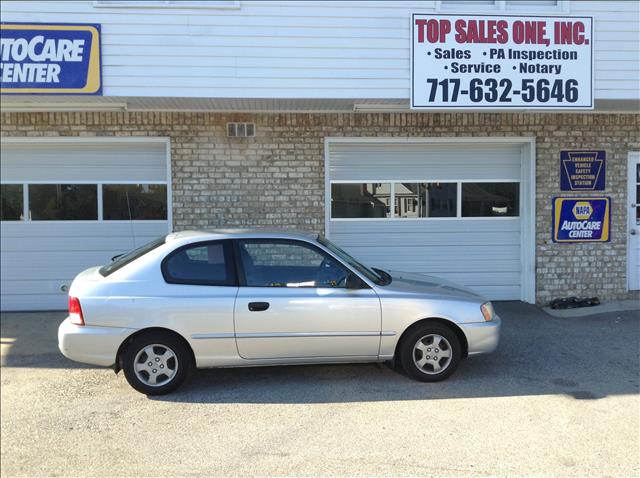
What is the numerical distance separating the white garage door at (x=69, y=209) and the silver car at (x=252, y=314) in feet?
10.6

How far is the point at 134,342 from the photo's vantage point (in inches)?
197

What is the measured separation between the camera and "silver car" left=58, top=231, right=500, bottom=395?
16.3 ft

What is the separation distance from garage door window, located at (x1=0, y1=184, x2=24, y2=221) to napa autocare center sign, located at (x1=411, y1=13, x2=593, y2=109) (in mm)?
5933

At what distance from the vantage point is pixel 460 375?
559 cm

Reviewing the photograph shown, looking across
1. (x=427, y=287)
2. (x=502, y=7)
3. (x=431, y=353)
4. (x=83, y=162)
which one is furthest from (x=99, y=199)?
(x=502, y=7)

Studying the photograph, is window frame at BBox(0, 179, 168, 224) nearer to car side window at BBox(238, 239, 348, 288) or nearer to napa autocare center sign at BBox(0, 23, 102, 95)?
napa autocare center sign at BBox(0, 23, 102, 95)

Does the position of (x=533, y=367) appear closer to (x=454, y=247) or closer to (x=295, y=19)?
(x=454, y=247)

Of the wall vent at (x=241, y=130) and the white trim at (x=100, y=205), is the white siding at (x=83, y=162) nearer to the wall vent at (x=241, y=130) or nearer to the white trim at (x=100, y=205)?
the white trim at (x=100, y=205)

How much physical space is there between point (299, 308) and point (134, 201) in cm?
446

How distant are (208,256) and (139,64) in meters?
3.20

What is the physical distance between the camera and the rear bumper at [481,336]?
17.6 feet

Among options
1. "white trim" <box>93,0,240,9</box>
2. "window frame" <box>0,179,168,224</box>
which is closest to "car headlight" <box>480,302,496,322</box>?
"white trim" <box>93,0,240,9</box>

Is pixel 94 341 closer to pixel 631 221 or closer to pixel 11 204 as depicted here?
pixel 11 204

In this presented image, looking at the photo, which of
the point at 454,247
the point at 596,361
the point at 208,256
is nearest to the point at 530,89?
the point at 454,247
